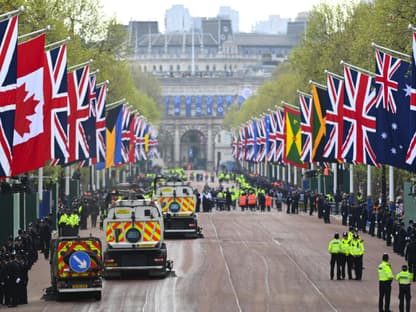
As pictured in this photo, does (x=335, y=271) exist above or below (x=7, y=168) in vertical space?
below

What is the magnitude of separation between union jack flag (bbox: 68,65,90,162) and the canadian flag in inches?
639

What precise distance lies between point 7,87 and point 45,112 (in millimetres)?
13359

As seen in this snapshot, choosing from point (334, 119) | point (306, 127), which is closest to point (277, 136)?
point (306, 127)

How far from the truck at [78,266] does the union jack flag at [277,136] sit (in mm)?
55210

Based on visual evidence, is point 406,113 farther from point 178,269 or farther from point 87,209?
point 87,209

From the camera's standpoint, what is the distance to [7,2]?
50.4 m

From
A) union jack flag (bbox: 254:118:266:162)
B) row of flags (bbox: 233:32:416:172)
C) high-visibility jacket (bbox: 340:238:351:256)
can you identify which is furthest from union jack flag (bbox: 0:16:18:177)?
union jack flag (bbox: 254:118:266:162)

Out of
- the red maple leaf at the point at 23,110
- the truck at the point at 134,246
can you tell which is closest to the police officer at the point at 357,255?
the truck at the point at 134,246

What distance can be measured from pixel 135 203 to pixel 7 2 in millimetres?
11333

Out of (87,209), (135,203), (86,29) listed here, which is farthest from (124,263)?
(86,29)

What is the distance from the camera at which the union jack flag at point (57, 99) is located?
1868 inches

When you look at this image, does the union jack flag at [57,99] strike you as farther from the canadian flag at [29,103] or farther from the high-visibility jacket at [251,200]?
the high-visibility jacket at [251,200]

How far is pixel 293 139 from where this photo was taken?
81375 millimetres

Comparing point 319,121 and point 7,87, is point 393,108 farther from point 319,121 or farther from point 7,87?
point 319,121
